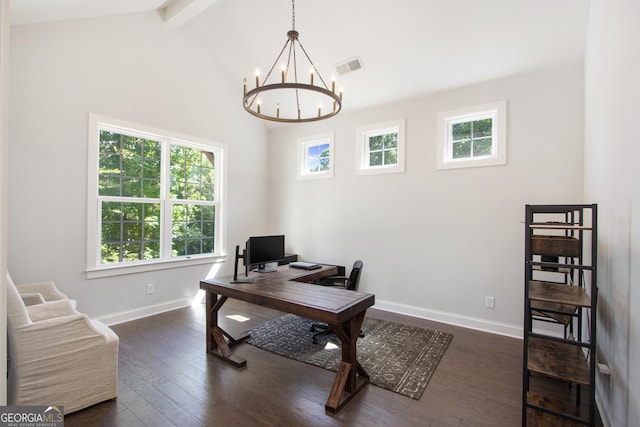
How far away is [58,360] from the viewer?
2.01 meters

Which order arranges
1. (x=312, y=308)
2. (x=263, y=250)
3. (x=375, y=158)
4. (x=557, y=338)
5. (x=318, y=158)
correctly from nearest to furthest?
(x=557, y=338) → (x=312, y=308) → (x=263, y=250) → (x=375, y=158) → (x=318, y=158)

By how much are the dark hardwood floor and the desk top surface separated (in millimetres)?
622

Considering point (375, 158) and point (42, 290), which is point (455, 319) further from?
point (42, 290)

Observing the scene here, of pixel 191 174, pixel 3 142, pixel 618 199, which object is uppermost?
pixel 191 174

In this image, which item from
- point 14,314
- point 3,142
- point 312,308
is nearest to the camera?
point 3,142

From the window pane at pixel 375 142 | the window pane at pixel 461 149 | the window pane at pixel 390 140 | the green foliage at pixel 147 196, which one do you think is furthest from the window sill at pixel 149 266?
the window pane at pixel 461 149

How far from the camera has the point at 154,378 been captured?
2.45 m

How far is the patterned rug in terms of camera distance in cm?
252

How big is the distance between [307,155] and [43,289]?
3.79m

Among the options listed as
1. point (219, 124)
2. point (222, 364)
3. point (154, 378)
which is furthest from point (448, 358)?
point (219, 124)

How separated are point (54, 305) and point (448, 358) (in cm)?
353

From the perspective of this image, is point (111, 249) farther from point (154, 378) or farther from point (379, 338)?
point (379, 338)

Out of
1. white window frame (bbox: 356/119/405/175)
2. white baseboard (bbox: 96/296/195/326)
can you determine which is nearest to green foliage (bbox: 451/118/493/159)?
white window frame (bbox: 356/119/405/175)

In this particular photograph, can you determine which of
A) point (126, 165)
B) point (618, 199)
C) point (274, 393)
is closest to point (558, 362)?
point (618, 199)
